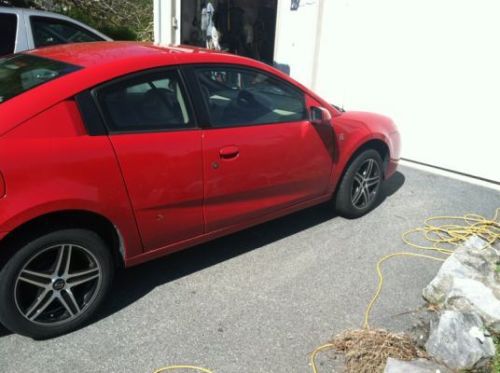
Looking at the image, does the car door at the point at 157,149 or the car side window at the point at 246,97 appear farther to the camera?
the car side window at the point at 246,97

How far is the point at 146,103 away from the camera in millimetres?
2879

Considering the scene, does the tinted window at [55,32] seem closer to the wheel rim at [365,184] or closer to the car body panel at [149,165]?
the car body panel at [149,165]

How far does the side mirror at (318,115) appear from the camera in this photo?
3.75 metres

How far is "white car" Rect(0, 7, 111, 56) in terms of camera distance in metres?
5.39

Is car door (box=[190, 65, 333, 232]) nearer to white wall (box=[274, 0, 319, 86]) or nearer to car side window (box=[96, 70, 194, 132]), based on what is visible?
car side window (box=[96, 70, 194, 132])

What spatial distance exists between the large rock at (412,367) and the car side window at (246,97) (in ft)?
5.89

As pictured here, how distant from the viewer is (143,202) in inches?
110

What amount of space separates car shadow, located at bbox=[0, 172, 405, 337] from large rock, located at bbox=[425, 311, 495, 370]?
5.32 feet

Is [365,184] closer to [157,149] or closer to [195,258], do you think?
[195,258]

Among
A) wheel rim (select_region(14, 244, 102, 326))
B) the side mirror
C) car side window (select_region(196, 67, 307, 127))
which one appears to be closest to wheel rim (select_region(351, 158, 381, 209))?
the side mirror

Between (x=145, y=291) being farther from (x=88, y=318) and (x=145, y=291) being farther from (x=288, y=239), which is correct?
(x=288, y=239)

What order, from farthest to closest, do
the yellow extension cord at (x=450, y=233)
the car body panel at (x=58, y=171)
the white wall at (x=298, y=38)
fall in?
the white wall at (x=298, y=38), the yellow extension cord at (x=450, y=233), the car body panel at (x=58, y=171)

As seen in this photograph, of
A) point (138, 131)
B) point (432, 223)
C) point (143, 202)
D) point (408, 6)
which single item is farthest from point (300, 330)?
point (408, 6)

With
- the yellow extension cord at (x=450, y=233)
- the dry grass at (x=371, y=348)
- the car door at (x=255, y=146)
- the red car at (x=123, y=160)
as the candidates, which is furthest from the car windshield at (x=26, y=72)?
the yellow extension cord at (x=450, y=233)
